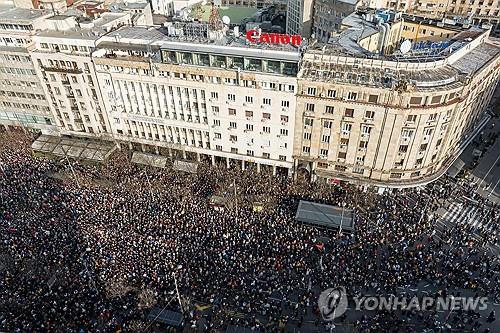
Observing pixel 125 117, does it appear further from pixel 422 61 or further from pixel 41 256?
pixel 422 61

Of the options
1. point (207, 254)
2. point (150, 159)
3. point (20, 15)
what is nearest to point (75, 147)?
point (150, 159)

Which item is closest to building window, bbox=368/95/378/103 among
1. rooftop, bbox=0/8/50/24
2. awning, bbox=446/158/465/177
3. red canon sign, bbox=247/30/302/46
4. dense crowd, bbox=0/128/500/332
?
red canon sign, bbox=247/30/302/46

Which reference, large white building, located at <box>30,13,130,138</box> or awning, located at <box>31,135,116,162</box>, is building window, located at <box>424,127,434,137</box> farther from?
large white building, located at <box>30,13,130,138</box>

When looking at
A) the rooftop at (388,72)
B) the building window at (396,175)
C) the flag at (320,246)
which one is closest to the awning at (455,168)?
the building window at (396,175)

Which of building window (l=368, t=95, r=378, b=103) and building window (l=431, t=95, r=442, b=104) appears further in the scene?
building window (l=368, t=95, r=378, b=103)

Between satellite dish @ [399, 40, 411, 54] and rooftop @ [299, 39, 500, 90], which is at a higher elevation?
satellite dish @ [399, 40, 411, 54]

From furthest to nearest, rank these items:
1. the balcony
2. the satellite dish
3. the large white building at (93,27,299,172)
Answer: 1. the balcony
2. the large white building at (93,27,299,172)
3. the satellite dish
